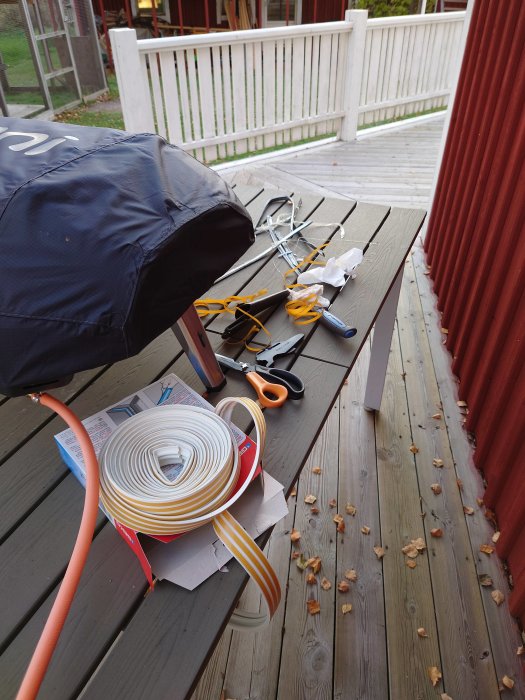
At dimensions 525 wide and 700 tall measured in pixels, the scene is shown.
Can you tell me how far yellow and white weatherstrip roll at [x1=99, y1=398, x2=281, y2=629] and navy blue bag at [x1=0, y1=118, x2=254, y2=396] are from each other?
0.17 metres

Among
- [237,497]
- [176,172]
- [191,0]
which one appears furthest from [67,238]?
[191,0]

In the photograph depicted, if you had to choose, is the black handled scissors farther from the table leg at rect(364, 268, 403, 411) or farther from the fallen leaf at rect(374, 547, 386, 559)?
the fallen leaf at rect(374, 547, 386, 559)

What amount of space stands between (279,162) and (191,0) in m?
7.58

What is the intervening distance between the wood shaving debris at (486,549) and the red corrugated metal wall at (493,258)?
0.06 m

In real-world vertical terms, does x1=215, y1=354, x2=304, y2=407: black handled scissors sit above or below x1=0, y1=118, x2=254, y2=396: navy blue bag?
below

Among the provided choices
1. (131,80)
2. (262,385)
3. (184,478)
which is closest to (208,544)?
(184,478)

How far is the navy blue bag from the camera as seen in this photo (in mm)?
668

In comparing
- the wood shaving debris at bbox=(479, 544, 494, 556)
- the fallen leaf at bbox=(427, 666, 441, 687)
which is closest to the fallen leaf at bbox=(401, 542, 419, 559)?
the wood shaving debris at bbox=(479, 544, 494, 556)

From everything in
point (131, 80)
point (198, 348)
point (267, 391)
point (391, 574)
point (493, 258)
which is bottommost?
point (391, 574)

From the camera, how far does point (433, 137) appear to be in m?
5.18

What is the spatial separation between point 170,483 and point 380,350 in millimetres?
1321

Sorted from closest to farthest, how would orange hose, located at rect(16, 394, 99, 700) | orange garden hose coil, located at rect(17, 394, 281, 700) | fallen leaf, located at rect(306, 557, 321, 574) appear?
orange hose, located at rect(16, 394, 99, 700), orange garden hose coil, located at rect(17, 394, 281, 700), fallen leaf, located at rect(306, 557, 321, 574)

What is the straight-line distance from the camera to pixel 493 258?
1804 mm

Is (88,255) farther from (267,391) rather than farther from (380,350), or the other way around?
(380,350)
